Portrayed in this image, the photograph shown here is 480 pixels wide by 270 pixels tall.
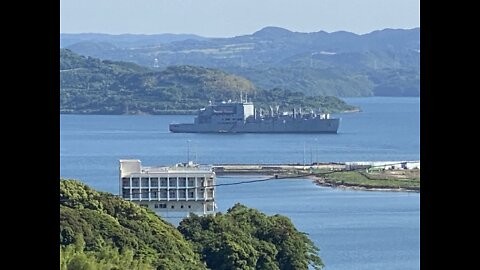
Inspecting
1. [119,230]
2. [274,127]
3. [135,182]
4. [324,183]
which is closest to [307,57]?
[274,127]

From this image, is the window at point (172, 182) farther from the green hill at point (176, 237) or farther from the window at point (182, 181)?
the green hill at point (176, 237)

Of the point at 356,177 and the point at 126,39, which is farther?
the point at 126,39

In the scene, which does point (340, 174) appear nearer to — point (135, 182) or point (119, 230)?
point (135, 182)

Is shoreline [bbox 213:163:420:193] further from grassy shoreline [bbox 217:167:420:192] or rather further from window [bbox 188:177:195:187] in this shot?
window [bbox 188:177:195:187]

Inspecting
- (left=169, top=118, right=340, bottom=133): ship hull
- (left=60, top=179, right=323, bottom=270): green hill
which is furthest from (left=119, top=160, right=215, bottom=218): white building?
(left=169, top=118, right=340, bottom=133): ship hull

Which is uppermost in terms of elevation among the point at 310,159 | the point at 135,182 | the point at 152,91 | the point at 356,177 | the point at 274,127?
the point at 152,91
